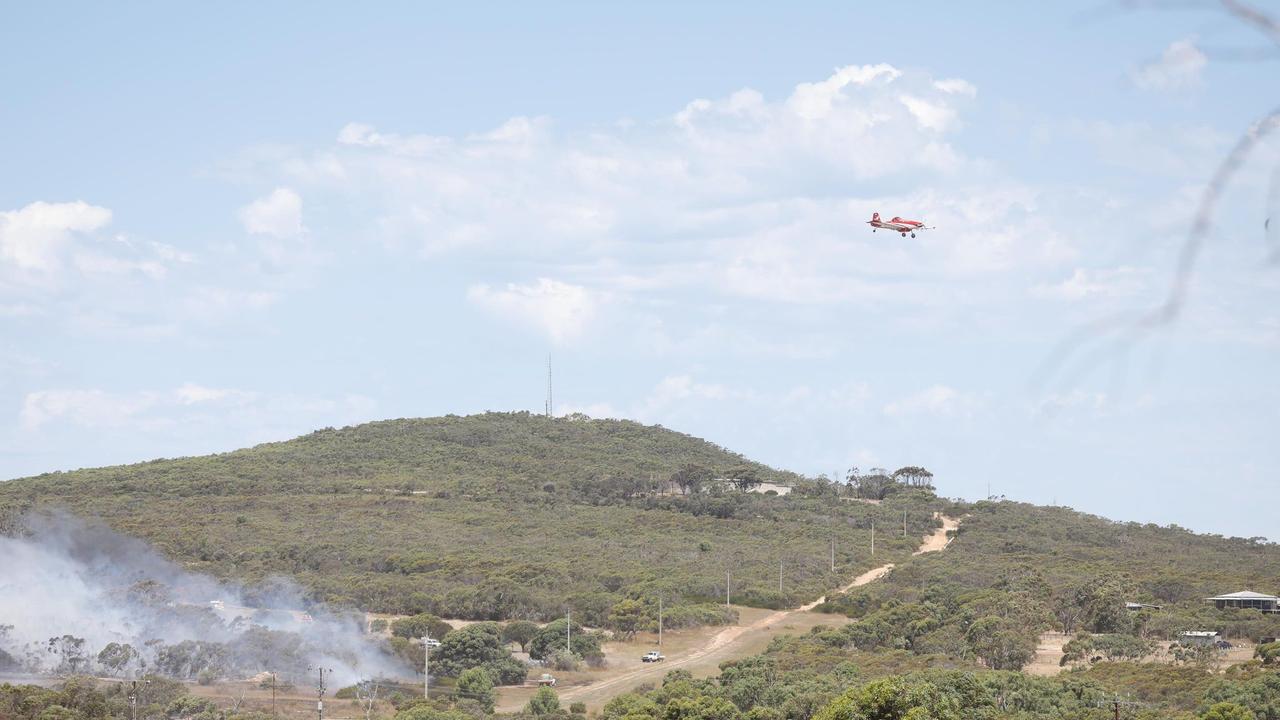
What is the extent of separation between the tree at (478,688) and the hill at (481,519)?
66.4 ft

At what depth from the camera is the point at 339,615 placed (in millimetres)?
78750

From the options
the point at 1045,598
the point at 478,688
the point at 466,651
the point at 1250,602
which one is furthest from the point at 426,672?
the point at 1250,602

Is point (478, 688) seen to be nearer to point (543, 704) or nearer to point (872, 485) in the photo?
point (543, 704)

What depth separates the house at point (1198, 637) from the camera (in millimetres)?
68688

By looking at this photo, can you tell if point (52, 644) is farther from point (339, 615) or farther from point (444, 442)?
point (444, 442)

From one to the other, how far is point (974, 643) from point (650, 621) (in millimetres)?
21797

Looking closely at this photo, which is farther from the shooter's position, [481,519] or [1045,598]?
[481,519]

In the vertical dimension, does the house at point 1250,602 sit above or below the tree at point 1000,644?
above

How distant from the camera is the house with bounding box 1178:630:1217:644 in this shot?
68688 millimetres

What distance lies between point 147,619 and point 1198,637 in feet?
Result: 183

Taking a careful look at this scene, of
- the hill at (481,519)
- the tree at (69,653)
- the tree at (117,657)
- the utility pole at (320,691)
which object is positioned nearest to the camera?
the utility pole at (320,691)

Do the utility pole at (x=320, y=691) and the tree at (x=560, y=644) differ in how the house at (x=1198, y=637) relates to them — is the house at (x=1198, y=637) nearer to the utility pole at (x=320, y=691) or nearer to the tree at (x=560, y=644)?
the tree at (x=560, y=644)

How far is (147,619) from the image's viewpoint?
7612 cm

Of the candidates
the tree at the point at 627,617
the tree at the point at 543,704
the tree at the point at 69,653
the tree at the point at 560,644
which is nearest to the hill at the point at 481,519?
the tree at the point at 627,617
